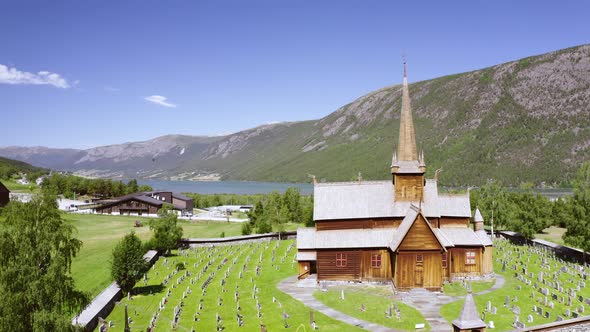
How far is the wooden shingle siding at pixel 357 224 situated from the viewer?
46625 millimetres

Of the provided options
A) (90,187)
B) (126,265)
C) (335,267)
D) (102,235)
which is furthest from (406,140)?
(90,187)

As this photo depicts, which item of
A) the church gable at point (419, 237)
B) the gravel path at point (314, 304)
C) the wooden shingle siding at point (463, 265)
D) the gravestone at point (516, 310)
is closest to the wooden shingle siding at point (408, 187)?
the church gable at point (419, 237)

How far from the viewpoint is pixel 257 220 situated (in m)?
83.3

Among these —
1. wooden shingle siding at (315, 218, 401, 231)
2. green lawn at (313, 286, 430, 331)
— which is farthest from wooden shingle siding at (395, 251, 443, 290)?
wooden shingle siding at (315, 218, 401, 231)

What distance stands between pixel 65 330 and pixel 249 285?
23.5 meters

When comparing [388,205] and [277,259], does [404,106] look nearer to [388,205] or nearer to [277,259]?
[388,205]

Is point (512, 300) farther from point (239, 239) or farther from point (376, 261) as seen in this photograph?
point (239, 239)

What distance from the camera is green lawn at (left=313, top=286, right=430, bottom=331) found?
108 feet

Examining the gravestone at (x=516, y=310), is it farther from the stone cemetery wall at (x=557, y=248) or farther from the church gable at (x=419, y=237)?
the stone cemetery wall at (x=557, y=248)

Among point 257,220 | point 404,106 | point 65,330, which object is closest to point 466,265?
point 404,106

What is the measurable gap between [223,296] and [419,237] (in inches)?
741

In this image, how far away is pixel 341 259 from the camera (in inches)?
1772

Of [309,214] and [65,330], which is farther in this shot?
[309,214]

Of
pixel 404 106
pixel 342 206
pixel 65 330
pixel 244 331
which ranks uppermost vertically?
pixel 404 106
